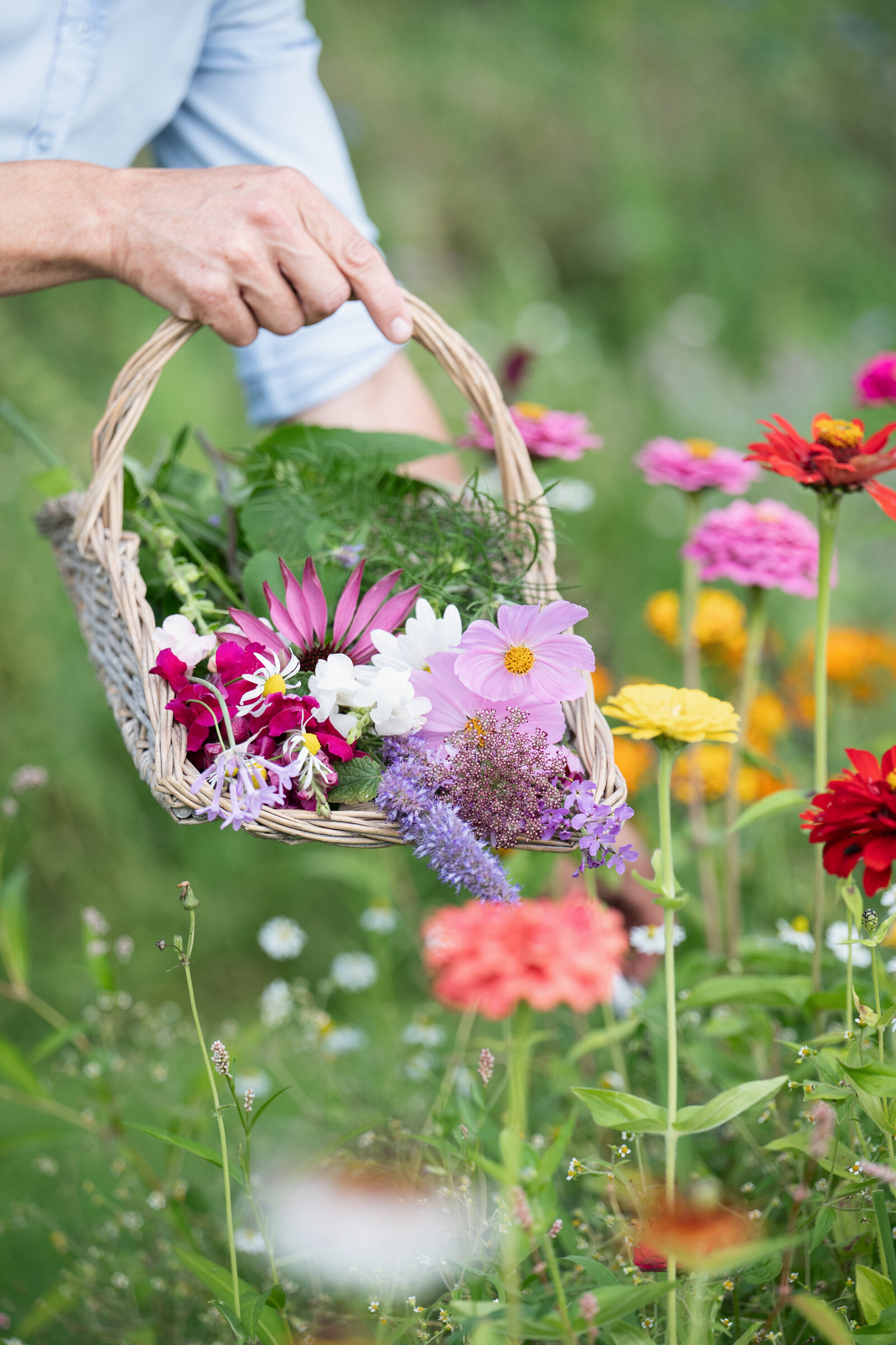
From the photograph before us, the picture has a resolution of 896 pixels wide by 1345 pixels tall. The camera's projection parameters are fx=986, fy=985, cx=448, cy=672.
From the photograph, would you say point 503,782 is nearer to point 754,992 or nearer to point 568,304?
point 754,992

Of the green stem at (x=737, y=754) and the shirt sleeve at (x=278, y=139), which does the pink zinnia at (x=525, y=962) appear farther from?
the shirt sleeve at (x=278, y=139)

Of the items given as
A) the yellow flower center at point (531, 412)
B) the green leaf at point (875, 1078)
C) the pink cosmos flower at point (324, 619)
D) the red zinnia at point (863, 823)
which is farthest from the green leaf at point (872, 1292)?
the yellow flower center at point (531, 412)

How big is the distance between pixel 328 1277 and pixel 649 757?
72cm

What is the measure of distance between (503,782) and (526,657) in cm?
8

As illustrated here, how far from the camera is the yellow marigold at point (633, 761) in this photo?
1.07 metres

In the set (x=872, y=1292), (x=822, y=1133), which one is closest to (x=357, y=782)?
(x=822, y=1133)

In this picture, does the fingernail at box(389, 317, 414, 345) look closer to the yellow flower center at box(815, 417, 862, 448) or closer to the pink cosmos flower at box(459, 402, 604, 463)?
the pink cosmos flower at box(459, 402, 604, 463)

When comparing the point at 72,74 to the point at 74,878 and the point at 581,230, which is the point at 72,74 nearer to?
the point at 74,878

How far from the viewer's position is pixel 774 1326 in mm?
592

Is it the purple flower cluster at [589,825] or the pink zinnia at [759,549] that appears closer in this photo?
the purple flower cluster at [589,825]

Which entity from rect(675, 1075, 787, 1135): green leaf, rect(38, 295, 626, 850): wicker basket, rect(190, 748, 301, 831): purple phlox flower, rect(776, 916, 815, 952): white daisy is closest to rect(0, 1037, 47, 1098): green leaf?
rect(38, 295, 626, 850): wicker basket

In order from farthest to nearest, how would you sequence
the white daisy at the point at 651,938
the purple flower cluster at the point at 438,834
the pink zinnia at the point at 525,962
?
1. the white daisy at the point at 651,938
2. the purple flower cluster at the point at 438,834
3. the pink zinnia at the point at 525,962

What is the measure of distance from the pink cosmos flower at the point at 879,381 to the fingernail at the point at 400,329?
41 cm

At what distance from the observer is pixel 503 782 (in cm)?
53
